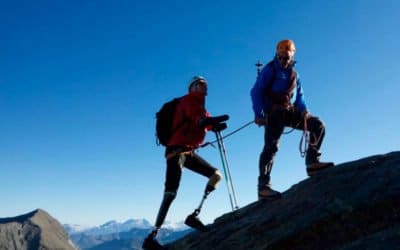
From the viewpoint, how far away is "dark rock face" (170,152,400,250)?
693cm

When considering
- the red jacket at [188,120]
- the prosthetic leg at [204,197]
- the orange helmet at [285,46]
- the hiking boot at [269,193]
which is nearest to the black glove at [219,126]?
the red jacket at [188,120]

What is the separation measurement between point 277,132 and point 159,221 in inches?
159

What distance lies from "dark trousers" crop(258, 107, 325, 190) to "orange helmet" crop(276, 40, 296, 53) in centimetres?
160

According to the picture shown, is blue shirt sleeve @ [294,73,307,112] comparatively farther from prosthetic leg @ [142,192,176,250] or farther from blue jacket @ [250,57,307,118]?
prosthetic leg @ [142,192,176,250]

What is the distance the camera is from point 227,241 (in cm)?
934

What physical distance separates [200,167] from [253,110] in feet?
7.11

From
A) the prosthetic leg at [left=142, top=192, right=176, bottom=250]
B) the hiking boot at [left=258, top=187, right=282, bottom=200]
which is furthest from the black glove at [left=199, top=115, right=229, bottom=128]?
the hiking boot at [left=258, top=187, right=282, bottom=200]

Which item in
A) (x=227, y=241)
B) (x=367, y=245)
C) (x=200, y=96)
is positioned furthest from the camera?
(x=200, y=96)

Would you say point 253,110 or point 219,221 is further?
point 219,221

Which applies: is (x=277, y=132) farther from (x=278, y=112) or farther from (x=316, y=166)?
(x=316, y=166)

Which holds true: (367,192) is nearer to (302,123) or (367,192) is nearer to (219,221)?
(302,123)

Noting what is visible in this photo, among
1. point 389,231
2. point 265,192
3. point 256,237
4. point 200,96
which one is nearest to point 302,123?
point 265,192

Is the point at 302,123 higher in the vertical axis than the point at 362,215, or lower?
higher

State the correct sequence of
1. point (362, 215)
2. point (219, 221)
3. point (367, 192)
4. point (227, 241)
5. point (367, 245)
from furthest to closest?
1. point (219, 221)
2. point (227, 241)
3. point (367, 192)
4. point (362, 215)
5. point (367, 245)
